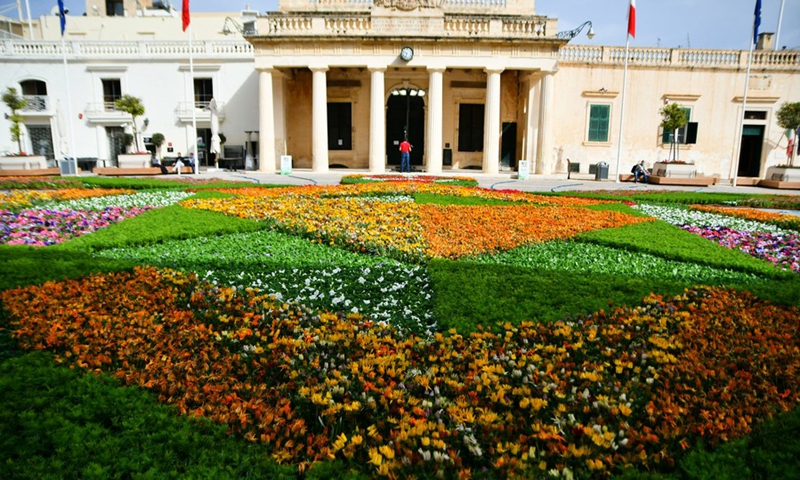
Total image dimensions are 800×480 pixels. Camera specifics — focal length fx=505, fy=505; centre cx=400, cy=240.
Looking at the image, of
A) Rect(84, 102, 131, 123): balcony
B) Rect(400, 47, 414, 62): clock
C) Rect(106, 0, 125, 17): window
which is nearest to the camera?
Rect(400, 47, 414, 62): clock

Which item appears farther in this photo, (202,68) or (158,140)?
(202,68)

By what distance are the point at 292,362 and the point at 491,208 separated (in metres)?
7.84

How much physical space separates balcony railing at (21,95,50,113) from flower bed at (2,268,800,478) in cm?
3251

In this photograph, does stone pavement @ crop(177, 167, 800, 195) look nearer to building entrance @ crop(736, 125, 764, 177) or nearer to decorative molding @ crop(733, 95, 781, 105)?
building entrance @ crop(736, 125, 764, 177)

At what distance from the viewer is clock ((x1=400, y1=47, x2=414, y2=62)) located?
23.8 m

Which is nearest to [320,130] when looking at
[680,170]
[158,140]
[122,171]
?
A: [122,171]

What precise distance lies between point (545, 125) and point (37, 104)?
1157 inches

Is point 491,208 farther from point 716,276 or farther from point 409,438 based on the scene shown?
point 409,438

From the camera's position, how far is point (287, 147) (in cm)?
2906

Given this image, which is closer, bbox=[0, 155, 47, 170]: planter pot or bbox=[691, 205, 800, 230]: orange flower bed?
bbox=[691, 205, 800, 230]: orange flower bed

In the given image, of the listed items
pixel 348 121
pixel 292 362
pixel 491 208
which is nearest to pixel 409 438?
pixel 292 362

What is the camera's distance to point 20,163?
22.0 meters

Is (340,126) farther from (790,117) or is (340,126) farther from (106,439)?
(106,439)

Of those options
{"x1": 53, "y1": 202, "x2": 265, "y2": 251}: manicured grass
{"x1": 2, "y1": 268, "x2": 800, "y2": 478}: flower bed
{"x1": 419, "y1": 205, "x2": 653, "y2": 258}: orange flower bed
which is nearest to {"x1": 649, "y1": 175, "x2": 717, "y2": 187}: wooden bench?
{"x1": 419, "y1": 205, "x2": 653, "y2": 258}: orange flower bed
